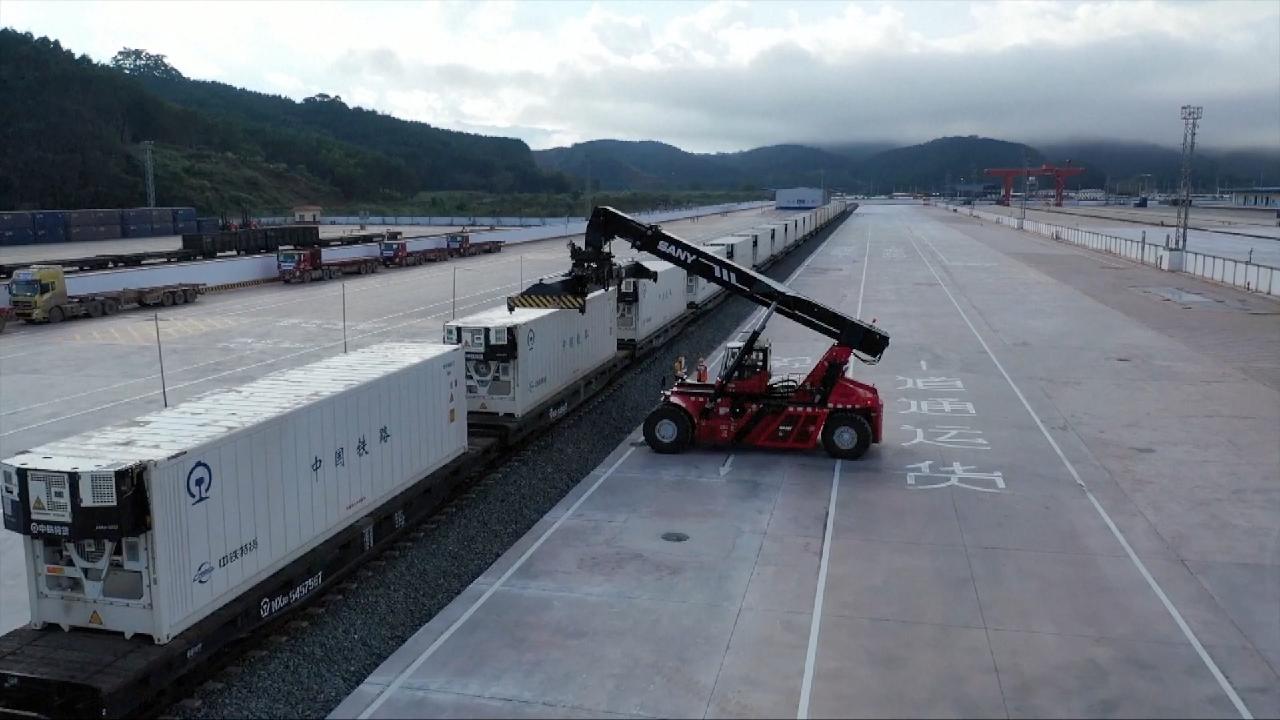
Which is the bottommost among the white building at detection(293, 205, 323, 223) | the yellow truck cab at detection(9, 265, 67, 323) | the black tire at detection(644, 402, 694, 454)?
the black tire at detection(644, 402, 694, 454)

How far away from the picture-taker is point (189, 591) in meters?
12.8

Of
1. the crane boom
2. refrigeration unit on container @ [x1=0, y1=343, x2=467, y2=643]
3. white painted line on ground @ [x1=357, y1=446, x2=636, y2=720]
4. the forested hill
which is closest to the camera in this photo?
refrigeration unit on container @ [x1=0, y1=343, x2=467, y2=643]

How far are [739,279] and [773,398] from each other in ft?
10.7

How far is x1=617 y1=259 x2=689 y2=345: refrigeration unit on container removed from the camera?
36.3 m

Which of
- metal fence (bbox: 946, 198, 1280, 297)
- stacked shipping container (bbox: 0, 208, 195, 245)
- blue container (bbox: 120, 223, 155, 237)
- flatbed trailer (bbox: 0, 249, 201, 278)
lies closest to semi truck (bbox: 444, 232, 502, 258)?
flatbed trailer (bbox: 0, 249, 201, 278)

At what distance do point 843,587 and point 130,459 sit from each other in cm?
1124

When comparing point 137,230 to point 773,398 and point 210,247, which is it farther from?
point 773,398

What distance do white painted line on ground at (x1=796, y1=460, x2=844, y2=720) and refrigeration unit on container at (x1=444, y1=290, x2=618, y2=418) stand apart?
8162 millimetres

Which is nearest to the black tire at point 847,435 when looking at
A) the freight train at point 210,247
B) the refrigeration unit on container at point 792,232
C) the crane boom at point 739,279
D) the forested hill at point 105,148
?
the crane boom at point 739,279

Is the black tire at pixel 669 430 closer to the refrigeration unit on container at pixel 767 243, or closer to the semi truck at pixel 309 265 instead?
the semi truck at pixel 309 265

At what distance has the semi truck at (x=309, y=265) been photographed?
6488cm

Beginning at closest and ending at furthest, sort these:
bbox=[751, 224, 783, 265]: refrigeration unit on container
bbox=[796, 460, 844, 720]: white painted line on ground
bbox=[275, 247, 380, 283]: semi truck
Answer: bbox=[796, 460, 844, 720]: white painted line on ground → bbox=[275, 247, 380, 283]: semi truck → bbox=[751, 224, 783, 265]: refrigeration unit on container

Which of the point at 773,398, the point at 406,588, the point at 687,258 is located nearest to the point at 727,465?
the point at 773,398

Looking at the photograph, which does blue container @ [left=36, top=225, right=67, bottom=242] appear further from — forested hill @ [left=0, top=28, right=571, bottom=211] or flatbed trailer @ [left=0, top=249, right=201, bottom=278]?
forested hill @ [left=0, top=28, right=571, bottom=211]
